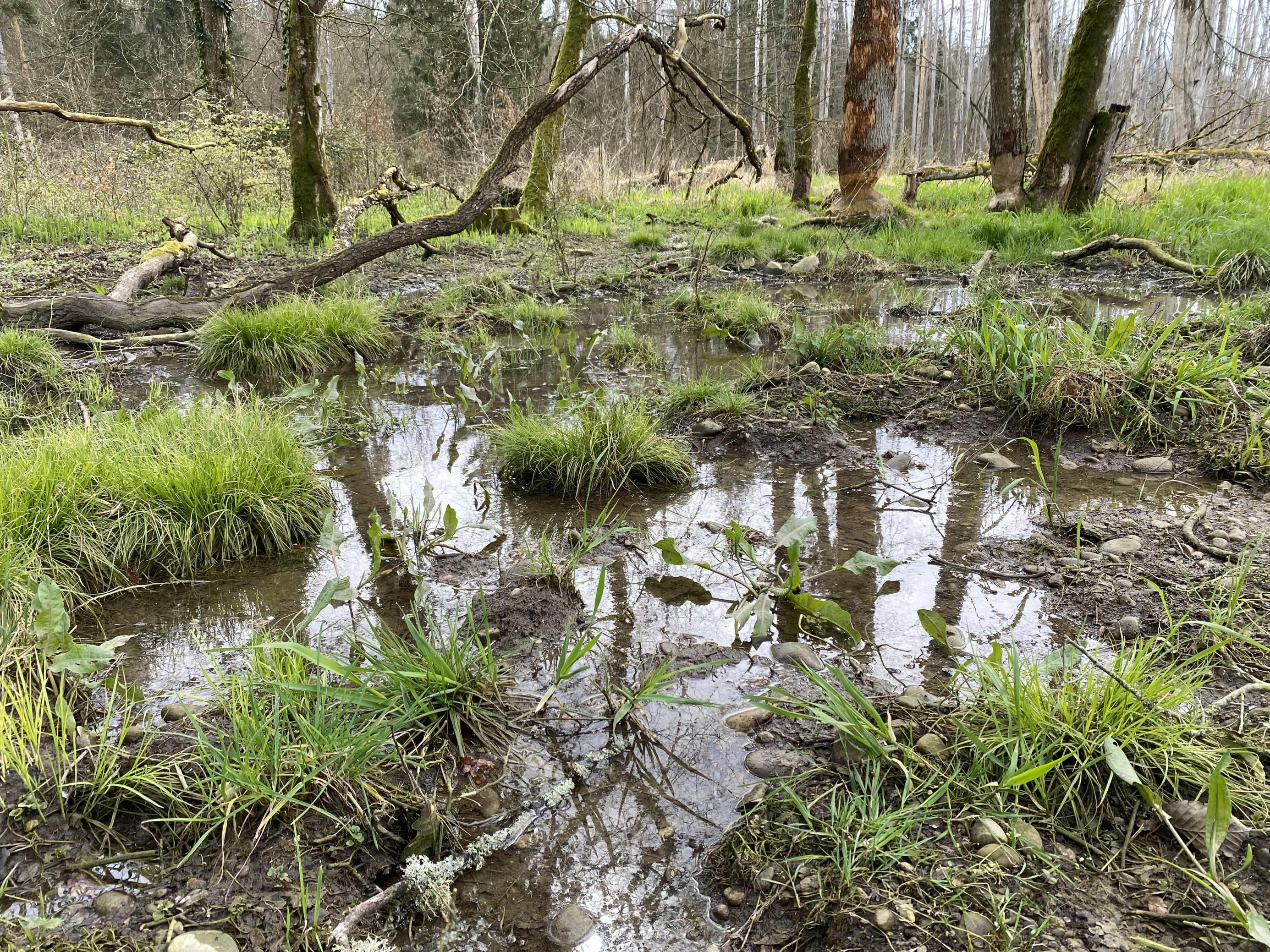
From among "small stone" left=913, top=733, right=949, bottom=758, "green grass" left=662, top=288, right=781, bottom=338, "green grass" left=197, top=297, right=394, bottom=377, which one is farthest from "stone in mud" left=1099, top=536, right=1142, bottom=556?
"green grass" left=197, top=297, right=394, bottom=377

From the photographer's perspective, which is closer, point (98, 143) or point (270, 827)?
point (270, 827)

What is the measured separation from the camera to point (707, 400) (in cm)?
433

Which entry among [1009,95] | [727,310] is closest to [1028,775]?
[727,310]

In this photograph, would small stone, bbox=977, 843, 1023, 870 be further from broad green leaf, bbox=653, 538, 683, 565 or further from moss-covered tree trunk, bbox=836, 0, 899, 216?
moss-covered tree trunk, bbox=836, 0, 899, 216

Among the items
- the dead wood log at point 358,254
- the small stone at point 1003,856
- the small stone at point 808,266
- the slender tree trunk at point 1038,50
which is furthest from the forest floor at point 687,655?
the slender tree trunk at point 1038,50

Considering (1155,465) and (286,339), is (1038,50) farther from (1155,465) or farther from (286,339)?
(286,339)

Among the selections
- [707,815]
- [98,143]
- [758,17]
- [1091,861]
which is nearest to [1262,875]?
[1091,861]

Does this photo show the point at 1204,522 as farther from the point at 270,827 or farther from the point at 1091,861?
the point at 270,827

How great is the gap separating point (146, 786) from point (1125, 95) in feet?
127

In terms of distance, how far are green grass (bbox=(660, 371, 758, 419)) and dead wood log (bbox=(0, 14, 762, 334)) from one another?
7.89ft

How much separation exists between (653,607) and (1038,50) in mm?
12064

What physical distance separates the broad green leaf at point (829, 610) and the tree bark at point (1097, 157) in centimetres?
857

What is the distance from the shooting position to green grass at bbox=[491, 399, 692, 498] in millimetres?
3514

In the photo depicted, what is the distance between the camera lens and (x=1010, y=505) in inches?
129
